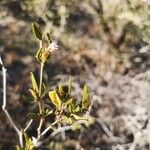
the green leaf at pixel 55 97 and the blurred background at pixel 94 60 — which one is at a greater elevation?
the green leaf at pixel 55 97

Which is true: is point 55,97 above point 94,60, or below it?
above

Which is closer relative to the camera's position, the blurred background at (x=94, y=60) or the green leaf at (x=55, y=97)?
the green leaf at (x=55, y=97)

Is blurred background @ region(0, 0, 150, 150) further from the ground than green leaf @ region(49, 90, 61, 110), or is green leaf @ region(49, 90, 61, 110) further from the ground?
green leaf @ region(49, 90, 61, 110)

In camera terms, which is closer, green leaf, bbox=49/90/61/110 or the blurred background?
green leaf, bbox=49/90/61/110

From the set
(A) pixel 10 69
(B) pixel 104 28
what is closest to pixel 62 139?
(A) pixel 10 69

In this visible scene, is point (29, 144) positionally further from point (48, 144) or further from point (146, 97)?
point (146, 97)

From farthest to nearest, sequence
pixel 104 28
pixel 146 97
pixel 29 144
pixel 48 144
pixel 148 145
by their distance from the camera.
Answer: pixel 104 28 < pixel 146 97 < pixel 148 145 < pixel 48 144 < pixel 29 144

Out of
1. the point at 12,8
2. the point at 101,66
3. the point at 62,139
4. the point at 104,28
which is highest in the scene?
the point at 12,8

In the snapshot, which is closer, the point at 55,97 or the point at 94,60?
the point at 55,97
